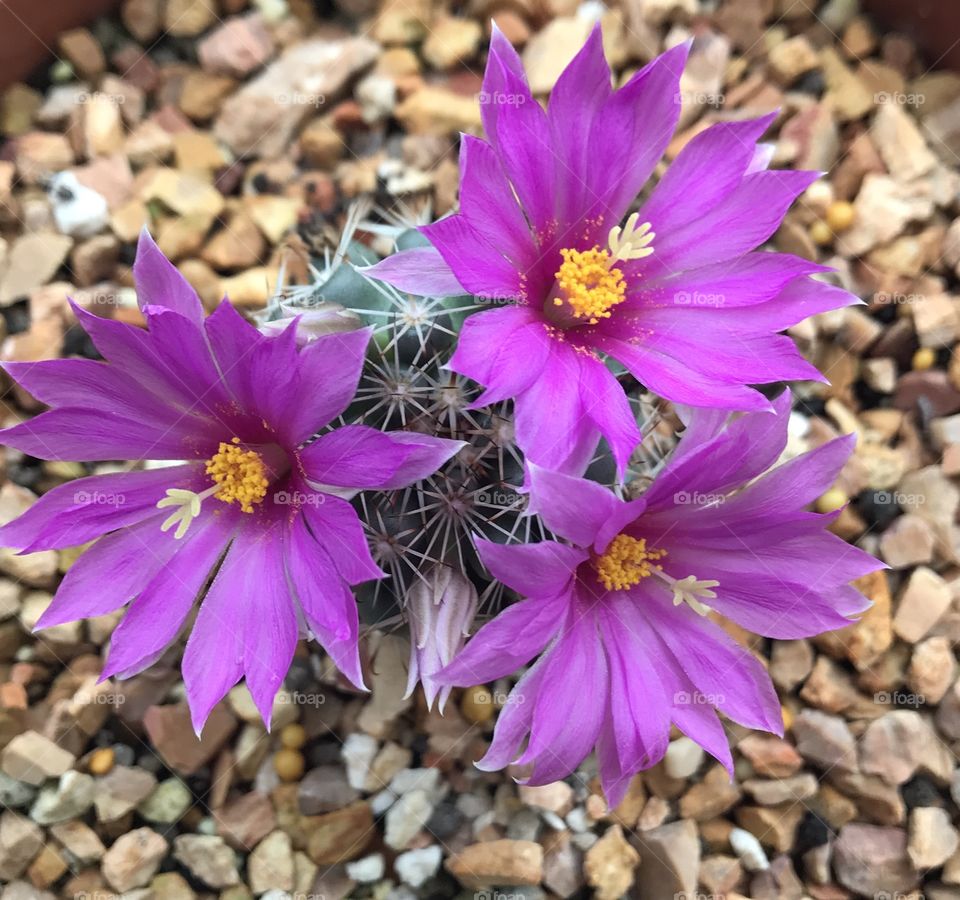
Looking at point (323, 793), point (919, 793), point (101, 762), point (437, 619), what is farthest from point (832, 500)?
point (101, 762)

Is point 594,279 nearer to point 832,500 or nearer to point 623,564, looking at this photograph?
point 623,564

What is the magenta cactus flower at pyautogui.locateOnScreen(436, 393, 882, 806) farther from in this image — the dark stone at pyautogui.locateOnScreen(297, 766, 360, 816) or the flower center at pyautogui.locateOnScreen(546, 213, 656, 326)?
the dark stone at pyautogui.locateOnScreen(297, 766, 360, 816)

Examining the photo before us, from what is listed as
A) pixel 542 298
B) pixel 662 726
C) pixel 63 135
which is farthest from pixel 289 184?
pixel 662 726

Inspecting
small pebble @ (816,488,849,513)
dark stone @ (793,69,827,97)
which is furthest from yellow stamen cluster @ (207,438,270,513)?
dark stone @ (793,69,827,97)

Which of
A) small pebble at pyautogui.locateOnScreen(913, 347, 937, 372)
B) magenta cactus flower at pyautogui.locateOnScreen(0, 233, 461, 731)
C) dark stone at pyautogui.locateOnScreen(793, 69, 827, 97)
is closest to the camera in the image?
magenta cactus flower at pyautogui.locateOnScreen(0, 233, 461, 731)

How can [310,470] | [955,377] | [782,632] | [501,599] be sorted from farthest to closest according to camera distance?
[955,377]
[501,599]
[782,632]
[310,470]

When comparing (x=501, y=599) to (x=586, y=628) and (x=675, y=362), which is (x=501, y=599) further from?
(x=675, y=362)
